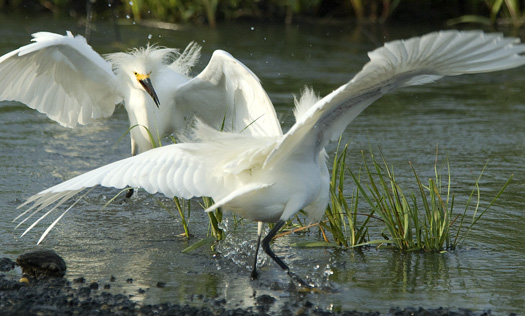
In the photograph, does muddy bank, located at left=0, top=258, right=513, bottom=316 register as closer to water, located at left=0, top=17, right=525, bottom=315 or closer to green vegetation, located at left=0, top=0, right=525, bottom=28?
water, located at left=0, top=17, right=525, bottom=315

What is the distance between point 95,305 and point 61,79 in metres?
3.10

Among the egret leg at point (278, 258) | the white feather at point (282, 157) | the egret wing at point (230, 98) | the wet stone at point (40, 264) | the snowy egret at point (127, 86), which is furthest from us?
the snowy egret at point (127, 86)

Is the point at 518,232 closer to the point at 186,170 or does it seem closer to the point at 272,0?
the point at 186,170

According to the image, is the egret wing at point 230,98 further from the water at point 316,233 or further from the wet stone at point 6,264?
the wet stone at point 6,264

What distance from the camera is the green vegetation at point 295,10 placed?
14.6m

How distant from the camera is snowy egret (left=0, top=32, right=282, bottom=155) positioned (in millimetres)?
5664

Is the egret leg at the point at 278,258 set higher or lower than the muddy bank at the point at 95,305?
higher

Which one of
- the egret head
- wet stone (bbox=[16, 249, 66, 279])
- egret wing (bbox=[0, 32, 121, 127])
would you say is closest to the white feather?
wet stone (bbox=[16, 249, 66, 279])

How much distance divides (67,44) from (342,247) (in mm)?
2618

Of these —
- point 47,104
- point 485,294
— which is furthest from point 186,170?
point 47,104

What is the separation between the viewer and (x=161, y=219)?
5672 mm

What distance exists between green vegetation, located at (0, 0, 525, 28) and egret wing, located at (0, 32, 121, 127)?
26.1 ft

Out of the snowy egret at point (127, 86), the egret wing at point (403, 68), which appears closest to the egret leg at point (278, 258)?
the egret wing at point (403, 68)

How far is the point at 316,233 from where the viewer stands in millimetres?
5312
